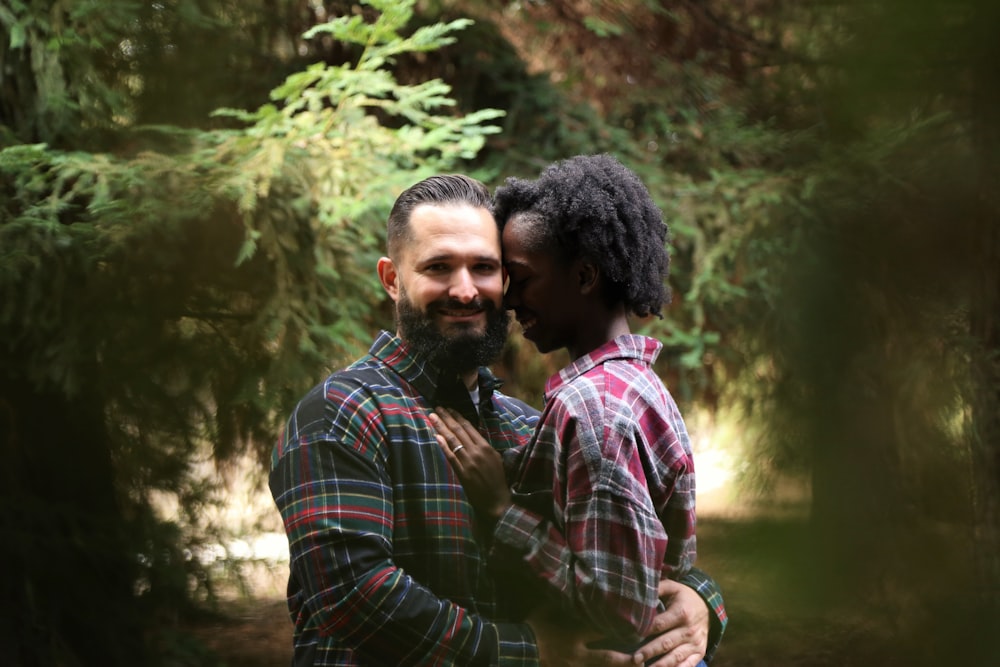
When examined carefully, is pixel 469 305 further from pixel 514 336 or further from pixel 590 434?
pixel 514 336

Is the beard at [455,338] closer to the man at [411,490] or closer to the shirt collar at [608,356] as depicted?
the man at [411,490]

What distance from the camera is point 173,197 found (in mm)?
2971

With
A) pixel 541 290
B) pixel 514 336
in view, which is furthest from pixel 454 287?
pixel 514 336

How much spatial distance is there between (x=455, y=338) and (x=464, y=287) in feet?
0.31

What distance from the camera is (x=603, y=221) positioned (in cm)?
147

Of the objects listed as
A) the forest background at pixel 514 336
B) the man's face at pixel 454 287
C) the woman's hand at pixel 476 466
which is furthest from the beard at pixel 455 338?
the forest background at pixel 514 336

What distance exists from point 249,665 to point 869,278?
11.4ft

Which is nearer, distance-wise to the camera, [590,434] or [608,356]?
[590,434]

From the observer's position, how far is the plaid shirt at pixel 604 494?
134 cm

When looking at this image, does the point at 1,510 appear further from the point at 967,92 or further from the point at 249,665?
the point at 967,92

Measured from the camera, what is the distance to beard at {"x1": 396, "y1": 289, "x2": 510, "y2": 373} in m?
1.58

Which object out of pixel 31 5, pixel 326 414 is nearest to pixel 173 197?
pixel 31 5

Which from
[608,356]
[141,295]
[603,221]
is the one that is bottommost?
[608,356]

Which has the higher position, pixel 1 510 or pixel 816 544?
pixel 816 544
